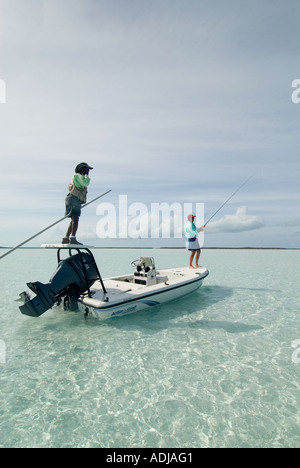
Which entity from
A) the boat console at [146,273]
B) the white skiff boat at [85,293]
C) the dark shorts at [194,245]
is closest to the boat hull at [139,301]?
the white skiff boat at [85,293]

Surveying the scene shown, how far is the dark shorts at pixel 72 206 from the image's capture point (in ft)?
24.8

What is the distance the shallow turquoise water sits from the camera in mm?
3701

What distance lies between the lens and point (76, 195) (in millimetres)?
7699

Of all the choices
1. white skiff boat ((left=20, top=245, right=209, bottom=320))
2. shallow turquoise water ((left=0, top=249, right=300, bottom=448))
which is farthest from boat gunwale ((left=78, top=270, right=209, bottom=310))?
shallow turquoise water ((left=0, top=249, right=300, bottom=448))

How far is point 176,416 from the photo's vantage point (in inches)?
159

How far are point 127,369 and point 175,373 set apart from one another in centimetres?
102

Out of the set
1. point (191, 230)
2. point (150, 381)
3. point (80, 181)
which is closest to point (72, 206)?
point (80, 181)

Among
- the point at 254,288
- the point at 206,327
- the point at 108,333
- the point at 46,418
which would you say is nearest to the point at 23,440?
the point at 46,418

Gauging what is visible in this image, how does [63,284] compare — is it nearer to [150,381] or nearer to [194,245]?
[150,381]

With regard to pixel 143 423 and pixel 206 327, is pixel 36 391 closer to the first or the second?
pixel 143 423

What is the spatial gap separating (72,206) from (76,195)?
1.24 ft

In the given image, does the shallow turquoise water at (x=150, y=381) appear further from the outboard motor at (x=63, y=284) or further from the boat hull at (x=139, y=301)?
the outboard motor at (x=63, y=284)

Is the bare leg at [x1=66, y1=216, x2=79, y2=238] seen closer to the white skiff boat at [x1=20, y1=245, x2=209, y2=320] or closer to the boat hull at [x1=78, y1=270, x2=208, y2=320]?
the white skiff boat at [x1=20, y1=245, x2=209, y2=320]

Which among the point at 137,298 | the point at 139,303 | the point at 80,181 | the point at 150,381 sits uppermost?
the point at 80,181
